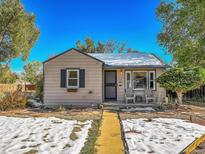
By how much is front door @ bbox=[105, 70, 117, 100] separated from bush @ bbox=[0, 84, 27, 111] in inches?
230

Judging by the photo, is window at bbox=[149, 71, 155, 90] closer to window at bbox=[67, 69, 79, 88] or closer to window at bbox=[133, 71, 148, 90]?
window at bbox=[133, 71, 148, 90]

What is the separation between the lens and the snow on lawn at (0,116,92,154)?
20.7 feet

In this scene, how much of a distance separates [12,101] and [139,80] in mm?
8297

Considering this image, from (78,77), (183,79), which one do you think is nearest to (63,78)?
(78,77)

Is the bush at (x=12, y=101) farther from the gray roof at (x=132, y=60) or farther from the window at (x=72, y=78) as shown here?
the gray roof at (x=132, y=60)

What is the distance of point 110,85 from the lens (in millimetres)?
18609

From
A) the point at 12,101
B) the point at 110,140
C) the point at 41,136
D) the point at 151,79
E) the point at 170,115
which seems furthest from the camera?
the point at 151,79

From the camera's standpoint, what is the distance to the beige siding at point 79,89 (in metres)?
16.8

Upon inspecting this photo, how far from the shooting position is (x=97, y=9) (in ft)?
85.0

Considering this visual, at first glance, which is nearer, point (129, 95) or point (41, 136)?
point (41, 136)

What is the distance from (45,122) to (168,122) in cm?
474

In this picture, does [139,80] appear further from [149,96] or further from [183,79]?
[183,79]

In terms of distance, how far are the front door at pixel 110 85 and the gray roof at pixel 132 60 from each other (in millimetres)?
984

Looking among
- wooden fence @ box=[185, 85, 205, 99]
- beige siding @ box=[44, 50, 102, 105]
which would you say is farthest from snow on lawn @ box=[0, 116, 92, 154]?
wooden fence @ box=[185, 85, 205, 99]
